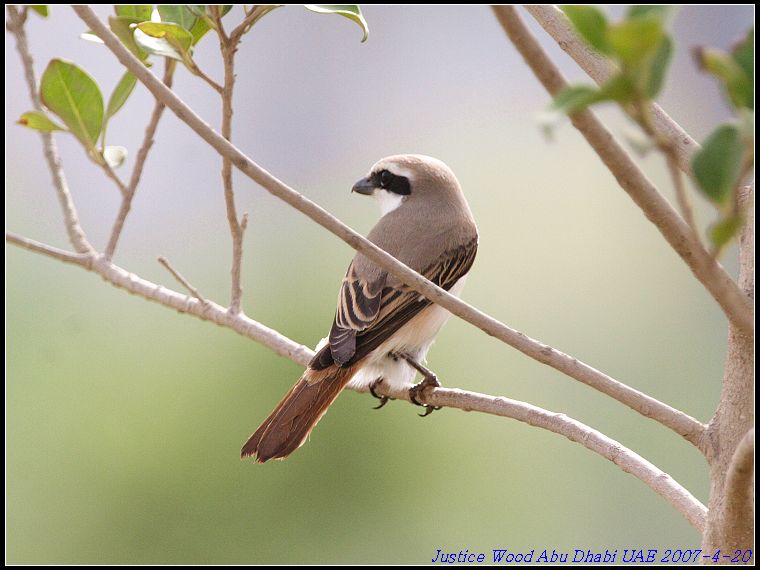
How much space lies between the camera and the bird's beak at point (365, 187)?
10.4 ft

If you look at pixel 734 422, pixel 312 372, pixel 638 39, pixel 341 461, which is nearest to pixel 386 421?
pixel 341 461

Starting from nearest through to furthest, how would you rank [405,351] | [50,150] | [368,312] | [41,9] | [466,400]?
[466,400] → [41,9] → [50,150] → [368,312] → [405,351]

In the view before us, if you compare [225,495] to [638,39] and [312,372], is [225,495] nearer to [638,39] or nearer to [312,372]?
[312,372]

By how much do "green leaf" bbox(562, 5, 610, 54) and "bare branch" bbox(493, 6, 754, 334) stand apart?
0.57 feet

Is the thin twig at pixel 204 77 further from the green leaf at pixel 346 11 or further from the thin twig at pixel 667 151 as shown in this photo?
the thin twig at pixel 667 151

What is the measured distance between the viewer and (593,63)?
1.62m

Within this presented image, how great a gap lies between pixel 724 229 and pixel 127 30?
4.65 feet

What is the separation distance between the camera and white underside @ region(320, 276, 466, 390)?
102 inches

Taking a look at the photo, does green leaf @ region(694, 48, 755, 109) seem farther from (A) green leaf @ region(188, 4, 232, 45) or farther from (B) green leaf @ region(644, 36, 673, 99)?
(A) green leaf @ region(188, 4, 232, 45)

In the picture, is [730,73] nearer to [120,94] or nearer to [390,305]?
[120,94]

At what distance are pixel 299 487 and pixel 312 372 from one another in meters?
1.47

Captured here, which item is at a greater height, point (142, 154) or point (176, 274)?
point (142, 154)

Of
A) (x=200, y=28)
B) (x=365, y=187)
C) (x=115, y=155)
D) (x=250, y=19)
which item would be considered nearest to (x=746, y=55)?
(x=250, y=19)

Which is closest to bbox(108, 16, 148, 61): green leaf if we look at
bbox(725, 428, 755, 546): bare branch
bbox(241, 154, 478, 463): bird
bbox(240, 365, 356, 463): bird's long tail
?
bbox(241, 154, 478, 463): bird
